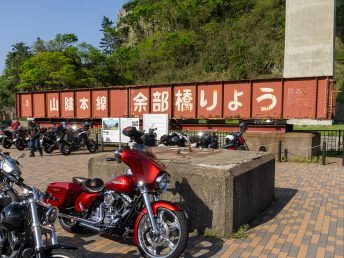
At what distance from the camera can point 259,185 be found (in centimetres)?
558

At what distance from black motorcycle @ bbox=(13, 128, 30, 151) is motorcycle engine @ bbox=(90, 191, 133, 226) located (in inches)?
487

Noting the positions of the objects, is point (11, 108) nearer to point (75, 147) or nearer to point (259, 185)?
point (75, 147)

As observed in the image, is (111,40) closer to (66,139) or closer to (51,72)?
(51,72)

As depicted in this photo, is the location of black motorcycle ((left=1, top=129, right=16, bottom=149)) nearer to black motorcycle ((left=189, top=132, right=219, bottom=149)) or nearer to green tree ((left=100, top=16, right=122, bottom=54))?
black motorcycle ((left=189, top=132, right=219, bottom=149))

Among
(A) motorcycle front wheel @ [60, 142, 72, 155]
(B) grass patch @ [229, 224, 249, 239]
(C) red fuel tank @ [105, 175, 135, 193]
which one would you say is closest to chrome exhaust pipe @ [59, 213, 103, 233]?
(C) red fuel tank @ [105, 175, 135, 193]

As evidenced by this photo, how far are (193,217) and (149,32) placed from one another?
228 feet

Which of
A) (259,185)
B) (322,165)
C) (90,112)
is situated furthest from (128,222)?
(90,112)

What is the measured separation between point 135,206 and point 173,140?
7.85m

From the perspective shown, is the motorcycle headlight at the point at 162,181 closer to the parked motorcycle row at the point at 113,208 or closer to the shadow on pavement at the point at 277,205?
the parked motorcycle row at the point at 113,208

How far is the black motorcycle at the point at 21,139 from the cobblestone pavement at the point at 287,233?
7.57 meters

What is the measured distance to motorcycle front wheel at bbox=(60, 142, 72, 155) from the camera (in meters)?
13.4

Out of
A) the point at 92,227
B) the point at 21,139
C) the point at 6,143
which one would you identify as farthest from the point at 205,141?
the point at 6,143

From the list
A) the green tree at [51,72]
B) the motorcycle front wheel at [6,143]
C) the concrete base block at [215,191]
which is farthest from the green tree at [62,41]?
the concrete base block at [215,191]

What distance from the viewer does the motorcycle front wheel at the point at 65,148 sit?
1342 cm
